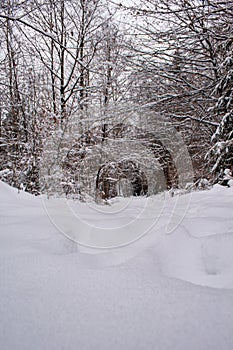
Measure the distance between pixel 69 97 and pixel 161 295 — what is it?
651 cm

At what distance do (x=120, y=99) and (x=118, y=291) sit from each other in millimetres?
5242

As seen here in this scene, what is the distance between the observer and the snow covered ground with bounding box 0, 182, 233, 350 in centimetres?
47

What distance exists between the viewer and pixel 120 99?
5469mm

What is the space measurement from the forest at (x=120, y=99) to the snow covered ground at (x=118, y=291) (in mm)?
2384

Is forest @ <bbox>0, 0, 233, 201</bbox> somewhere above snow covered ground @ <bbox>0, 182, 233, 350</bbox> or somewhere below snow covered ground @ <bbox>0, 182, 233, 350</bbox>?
→ above

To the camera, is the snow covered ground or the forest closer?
the snow covered ground

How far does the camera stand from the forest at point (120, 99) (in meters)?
3.79

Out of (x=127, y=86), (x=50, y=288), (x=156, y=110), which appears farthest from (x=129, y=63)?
(x=50, y=288)

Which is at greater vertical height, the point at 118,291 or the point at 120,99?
the point at 120,99

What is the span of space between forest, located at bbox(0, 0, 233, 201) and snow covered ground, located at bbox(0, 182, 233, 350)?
238cm

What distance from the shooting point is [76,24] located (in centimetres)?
648

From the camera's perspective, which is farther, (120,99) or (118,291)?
(120,99)

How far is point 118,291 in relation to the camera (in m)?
0.63

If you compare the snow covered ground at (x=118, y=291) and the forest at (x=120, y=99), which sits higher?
the forest at (x=120, y=99)
